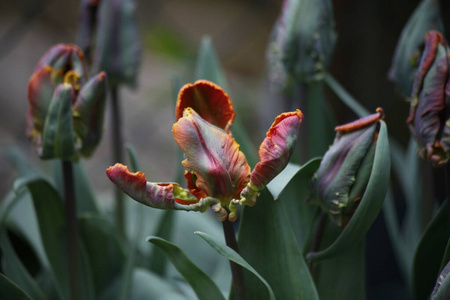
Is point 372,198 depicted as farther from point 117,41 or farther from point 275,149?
point 117,41

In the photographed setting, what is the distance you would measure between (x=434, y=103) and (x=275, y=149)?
11cm

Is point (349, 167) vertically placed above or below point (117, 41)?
below

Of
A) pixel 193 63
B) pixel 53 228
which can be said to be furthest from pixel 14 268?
pixel 193 63

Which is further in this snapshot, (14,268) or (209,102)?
(14,268)

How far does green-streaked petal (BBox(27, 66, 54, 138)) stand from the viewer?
14.7 inches

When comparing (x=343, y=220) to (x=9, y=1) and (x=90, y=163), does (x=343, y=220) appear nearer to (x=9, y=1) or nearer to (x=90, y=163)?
(x=90, y=163)

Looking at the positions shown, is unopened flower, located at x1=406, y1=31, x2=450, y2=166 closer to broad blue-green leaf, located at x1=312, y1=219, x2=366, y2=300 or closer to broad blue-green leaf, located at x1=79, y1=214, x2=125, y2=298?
broad blue-green leaf, located at x1=312, y1=219, x2=366, y2=300

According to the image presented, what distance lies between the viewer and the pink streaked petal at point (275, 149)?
27cm

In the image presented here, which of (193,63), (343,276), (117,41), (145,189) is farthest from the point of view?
→ (193,63)

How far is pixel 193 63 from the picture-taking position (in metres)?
1.62

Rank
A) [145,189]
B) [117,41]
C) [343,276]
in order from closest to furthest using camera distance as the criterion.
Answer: [145,189] → [343,276] → [117,41]

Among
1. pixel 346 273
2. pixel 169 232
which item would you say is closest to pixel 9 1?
pixel 169 232

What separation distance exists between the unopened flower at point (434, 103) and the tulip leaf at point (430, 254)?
56 mm

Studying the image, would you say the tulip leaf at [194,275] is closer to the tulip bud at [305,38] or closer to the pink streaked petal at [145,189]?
the pink streaked petal at [145,189]
